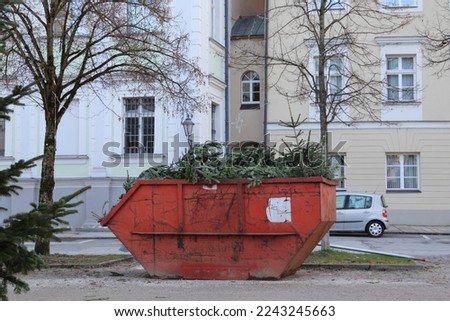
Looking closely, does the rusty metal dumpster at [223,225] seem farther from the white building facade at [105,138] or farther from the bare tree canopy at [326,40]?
the white building facade at [105,138]

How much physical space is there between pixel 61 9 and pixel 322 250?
8.20 metres

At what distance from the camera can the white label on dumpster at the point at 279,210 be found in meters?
10.7

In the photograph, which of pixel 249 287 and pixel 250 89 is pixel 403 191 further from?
pixel 249 287

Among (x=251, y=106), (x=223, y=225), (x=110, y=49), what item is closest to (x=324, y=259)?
(x=223, y=225)

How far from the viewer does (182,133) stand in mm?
24484

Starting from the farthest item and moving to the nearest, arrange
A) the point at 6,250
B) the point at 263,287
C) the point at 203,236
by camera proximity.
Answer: the point at 203,236, the point at 263,287, the point at 6,250

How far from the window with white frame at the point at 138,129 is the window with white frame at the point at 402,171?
1023cm

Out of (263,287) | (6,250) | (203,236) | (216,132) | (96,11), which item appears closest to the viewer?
(6,250)

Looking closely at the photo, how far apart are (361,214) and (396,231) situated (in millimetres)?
2596

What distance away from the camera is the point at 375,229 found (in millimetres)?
23594

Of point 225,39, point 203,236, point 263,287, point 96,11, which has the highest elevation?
point 225,39

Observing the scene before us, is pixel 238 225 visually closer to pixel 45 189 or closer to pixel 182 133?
pixel 45 189

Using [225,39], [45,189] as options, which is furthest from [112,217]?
[225,39]

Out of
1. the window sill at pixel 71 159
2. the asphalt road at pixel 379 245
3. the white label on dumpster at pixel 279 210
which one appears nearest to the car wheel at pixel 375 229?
the asphalt road at pixel 379 245
